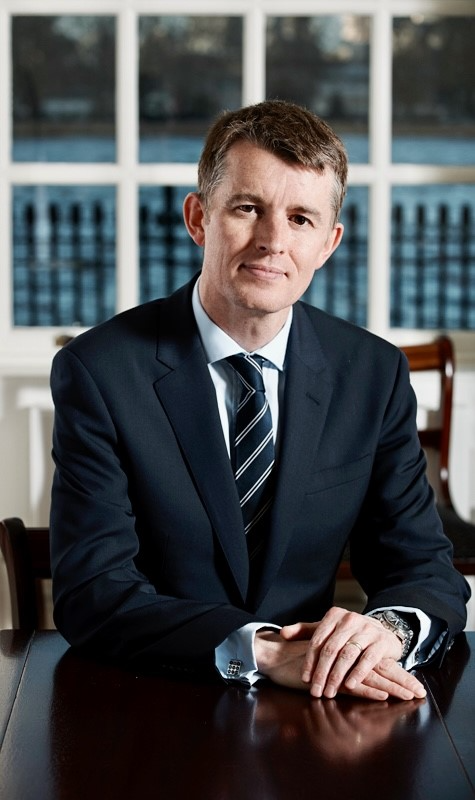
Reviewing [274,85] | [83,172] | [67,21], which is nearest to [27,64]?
[67,21]

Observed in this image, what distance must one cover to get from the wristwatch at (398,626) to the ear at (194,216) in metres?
0.73

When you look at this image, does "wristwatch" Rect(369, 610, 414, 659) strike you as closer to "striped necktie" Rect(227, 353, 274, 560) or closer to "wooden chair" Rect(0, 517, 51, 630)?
Answer: "striped necktie" Rect(227, 353, 274, 560)

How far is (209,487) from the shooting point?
190 cm

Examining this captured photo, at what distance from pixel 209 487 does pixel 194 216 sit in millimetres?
497

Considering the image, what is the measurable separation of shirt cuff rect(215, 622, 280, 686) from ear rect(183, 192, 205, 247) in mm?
765

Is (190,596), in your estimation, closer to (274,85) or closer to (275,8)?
(275,8)

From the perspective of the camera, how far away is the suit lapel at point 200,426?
74.7 inches

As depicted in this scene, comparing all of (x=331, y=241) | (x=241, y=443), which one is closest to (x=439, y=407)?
(x=331, y=241)

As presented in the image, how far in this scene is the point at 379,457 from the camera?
206 cm

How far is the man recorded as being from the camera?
181 centimetres

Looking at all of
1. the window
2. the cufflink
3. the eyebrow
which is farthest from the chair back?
the window

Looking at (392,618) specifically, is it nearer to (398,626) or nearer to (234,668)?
(398,626)

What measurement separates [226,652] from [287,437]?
476mm

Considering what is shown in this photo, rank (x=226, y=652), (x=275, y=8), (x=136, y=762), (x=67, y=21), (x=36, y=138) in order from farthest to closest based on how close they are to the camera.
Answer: (x=36, y=138)
(x=67, y=21)
(x=275, y=8)
(x=226, y=652)
(x=136, y=762)
